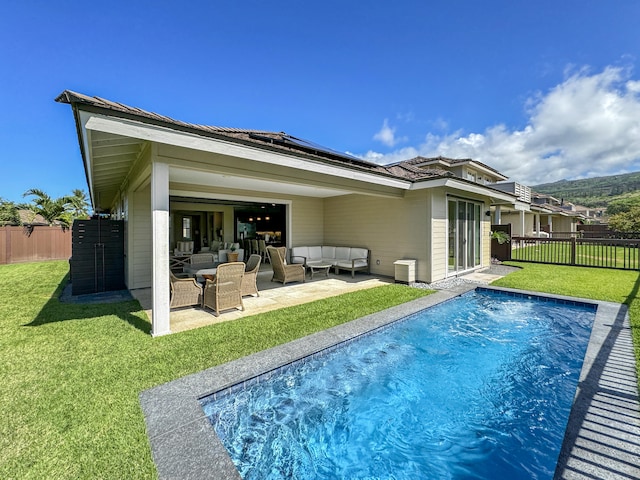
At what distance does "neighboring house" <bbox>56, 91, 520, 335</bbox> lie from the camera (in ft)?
14.0

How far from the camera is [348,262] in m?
9.98

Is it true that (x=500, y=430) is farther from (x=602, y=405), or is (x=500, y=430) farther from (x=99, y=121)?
(x=99, y=121)

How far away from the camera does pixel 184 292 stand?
5.68 metres

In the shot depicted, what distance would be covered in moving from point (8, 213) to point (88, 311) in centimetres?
3119

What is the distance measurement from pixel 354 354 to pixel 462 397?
1.44 meters

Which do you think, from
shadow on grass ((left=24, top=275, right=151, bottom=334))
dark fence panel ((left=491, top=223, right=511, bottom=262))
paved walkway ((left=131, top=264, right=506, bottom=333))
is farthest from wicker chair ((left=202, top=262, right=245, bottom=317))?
dark fence panel ((left=491, top=223, right=511, bottom=262))

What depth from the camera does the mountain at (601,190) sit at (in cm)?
7450

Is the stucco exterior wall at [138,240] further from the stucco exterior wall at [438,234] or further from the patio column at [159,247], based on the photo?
the stucco exterior wall at [438,234]

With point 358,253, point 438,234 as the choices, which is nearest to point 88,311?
point 358,253

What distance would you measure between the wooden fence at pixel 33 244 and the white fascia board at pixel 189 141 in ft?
56.7

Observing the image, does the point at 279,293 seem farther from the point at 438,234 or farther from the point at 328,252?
the point at 438,234

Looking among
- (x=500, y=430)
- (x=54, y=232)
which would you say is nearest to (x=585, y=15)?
(x=500, y=430)

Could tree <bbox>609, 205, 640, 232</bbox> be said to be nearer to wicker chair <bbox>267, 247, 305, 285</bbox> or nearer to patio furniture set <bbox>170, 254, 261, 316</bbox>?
wicker chair <bbox>267, 247, 305, 285</bbox>

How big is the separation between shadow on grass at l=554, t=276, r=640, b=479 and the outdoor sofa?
21.5 ft
